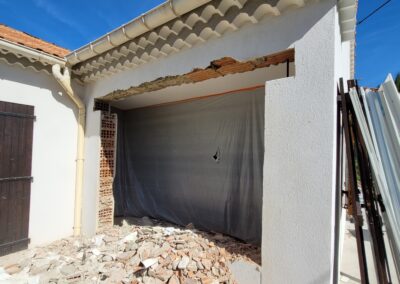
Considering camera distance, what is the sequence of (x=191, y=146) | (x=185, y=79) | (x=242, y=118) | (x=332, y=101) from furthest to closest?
(x=191, y=146) → (x=242, y=118) → (x=185, y=79) → (x=332, y=101)

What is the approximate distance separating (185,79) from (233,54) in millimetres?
854

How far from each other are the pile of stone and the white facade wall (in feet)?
2.11

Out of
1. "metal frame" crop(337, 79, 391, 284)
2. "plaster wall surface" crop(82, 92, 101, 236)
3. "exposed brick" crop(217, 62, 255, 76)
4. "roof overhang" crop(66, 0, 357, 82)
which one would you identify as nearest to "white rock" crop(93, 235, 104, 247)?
"plaster wall surface" crop(82, 92, 101, 236)

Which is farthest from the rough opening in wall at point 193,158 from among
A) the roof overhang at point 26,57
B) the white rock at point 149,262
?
the roof overhang at point 26,57

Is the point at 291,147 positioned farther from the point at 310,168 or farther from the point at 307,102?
the point at 307,102

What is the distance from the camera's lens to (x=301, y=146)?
2127mm

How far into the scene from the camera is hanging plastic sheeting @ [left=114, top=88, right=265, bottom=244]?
3.97 metres

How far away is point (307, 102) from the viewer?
211cm

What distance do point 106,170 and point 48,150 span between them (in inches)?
39.2

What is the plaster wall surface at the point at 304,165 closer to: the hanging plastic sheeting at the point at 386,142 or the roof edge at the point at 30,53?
the hanging plastic sheeting at the point at 386,142

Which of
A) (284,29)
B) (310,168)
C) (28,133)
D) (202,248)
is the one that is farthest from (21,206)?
(284,29)

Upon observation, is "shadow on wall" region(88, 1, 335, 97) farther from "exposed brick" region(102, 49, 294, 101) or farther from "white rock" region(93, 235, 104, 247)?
"white rock" region(93, 235, 104, 247)

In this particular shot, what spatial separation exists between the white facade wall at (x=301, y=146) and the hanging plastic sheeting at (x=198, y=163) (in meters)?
1.59

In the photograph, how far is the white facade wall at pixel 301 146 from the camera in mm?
2000
